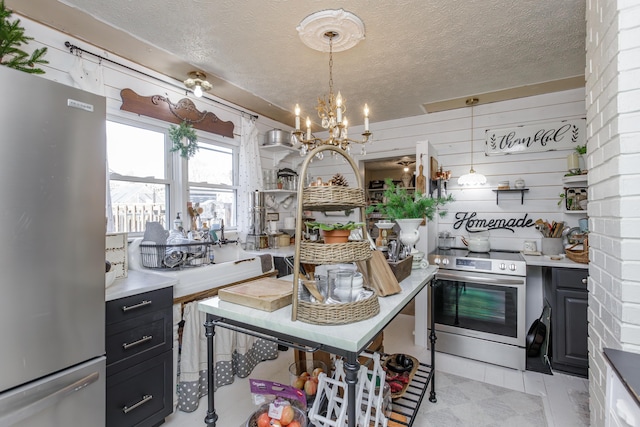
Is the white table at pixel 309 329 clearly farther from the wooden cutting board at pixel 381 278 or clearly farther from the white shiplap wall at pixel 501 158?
the white shiplap wall at pixel 501 158

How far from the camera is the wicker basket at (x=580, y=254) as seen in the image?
93.6 inches

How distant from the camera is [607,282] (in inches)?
52.0

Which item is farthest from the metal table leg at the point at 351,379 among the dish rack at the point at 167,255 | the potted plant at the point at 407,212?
the dish rack at the point at 167,255

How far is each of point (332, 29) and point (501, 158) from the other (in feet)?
7.78

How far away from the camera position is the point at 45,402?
1240 millimetres

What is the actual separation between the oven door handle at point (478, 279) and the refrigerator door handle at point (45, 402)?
267 centimetres

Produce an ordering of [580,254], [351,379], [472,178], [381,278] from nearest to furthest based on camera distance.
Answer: [351,379]
[381,278]
[580,254]
[472,178]

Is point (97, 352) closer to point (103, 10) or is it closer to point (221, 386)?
point (221, 386)

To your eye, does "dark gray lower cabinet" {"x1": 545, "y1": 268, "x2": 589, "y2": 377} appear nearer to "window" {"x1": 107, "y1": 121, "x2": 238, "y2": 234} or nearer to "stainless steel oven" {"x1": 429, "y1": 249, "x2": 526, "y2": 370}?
"stainless steel oven" {"x1": 429, "y1": 249, "x2": 526, "y2": 370}

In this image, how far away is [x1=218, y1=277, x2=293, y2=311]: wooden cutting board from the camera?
120cm

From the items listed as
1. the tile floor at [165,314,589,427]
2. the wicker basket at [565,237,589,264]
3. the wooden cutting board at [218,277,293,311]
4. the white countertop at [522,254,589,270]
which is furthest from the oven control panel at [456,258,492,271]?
the wooden cutting board at [218,277,293,311]

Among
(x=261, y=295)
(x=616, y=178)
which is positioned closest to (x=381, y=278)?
(x=261, y=295)

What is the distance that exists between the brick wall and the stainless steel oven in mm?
1151

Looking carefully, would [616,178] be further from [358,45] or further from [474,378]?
[474,378]
